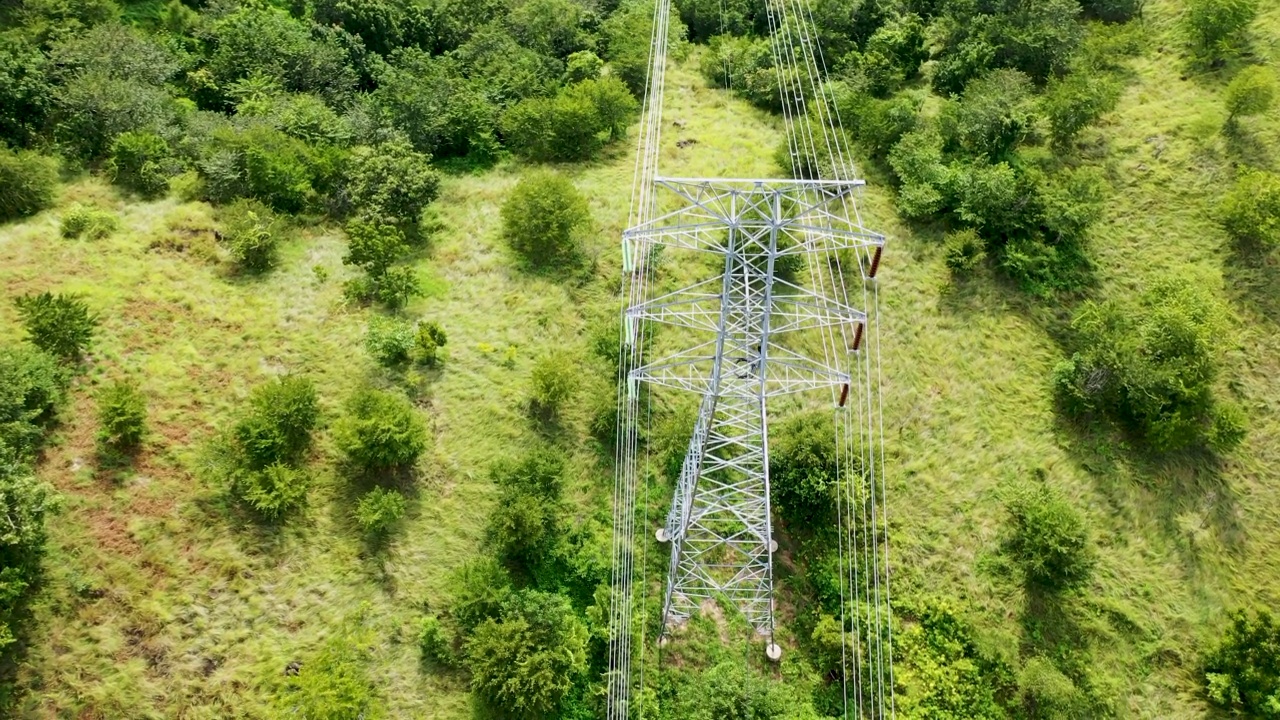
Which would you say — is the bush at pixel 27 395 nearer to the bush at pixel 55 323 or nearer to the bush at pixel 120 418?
the bush at pixel 55 323

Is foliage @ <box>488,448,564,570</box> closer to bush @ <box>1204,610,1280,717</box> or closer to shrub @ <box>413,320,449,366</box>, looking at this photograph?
shrub @ <box>413,320,449,366</box>

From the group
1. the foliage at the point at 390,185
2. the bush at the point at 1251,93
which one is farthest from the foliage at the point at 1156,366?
the foliage at the point at 390,185

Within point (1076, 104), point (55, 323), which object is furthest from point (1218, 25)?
point (55, 323)

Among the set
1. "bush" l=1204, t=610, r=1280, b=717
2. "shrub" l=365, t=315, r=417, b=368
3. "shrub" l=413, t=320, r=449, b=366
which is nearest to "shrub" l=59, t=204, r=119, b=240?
"shrub" l=365, t=315, r=417, b=368

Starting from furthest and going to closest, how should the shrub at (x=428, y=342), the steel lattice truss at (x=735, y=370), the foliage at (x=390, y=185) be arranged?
the foliage at (x=390, y=185) < the shrub at (x=428, y=342) < the steel lattice truss at (x=735, y=370)

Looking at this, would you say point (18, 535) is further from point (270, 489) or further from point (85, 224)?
point (85, 224)

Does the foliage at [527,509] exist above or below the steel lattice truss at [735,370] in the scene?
below
